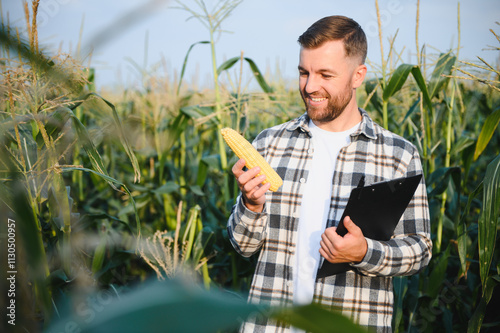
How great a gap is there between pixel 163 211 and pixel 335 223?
227 centimetres

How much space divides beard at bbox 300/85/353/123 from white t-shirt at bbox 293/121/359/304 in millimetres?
137

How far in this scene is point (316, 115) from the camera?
2.33 m

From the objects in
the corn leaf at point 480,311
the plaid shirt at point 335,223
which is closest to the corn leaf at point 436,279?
the corn leaf at point 480,311

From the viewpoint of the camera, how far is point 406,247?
2064mm

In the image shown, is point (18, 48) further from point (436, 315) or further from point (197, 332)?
point (436, 315)

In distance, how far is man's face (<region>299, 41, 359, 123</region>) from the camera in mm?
2270

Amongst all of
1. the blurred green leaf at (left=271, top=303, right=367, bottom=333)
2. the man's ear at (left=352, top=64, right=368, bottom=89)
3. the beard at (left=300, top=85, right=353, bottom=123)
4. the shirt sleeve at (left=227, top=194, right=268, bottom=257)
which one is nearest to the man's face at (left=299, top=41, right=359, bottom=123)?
the beard at (left=300, top=85, right=353, bottom=123)

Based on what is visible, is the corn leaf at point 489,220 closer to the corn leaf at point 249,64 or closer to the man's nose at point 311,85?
the man's nose at point 311,85

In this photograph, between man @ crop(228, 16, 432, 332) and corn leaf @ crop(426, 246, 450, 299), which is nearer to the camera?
man @ crop(228, 16, 432, 332)

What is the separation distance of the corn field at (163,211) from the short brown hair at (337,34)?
24 cm

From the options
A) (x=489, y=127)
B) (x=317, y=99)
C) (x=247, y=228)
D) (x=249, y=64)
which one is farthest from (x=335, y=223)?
(x=249, y=64)

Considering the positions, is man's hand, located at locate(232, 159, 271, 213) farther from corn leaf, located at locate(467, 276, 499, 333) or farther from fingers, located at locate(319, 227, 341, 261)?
corn leaf, located at locate(467, 276, 499, 333)

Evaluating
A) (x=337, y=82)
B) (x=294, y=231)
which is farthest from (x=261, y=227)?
(x=337, y=82)

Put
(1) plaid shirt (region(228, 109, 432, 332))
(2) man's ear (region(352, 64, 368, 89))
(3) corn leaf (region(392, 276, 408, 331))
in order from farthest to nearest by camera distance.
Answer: (3) corn leaf (region(392, 276, 408, 331)) < (2) man's ear (region(352, 64, 368, 89)) < (1) plaid shirt (region(228, 109, 432, 332))
